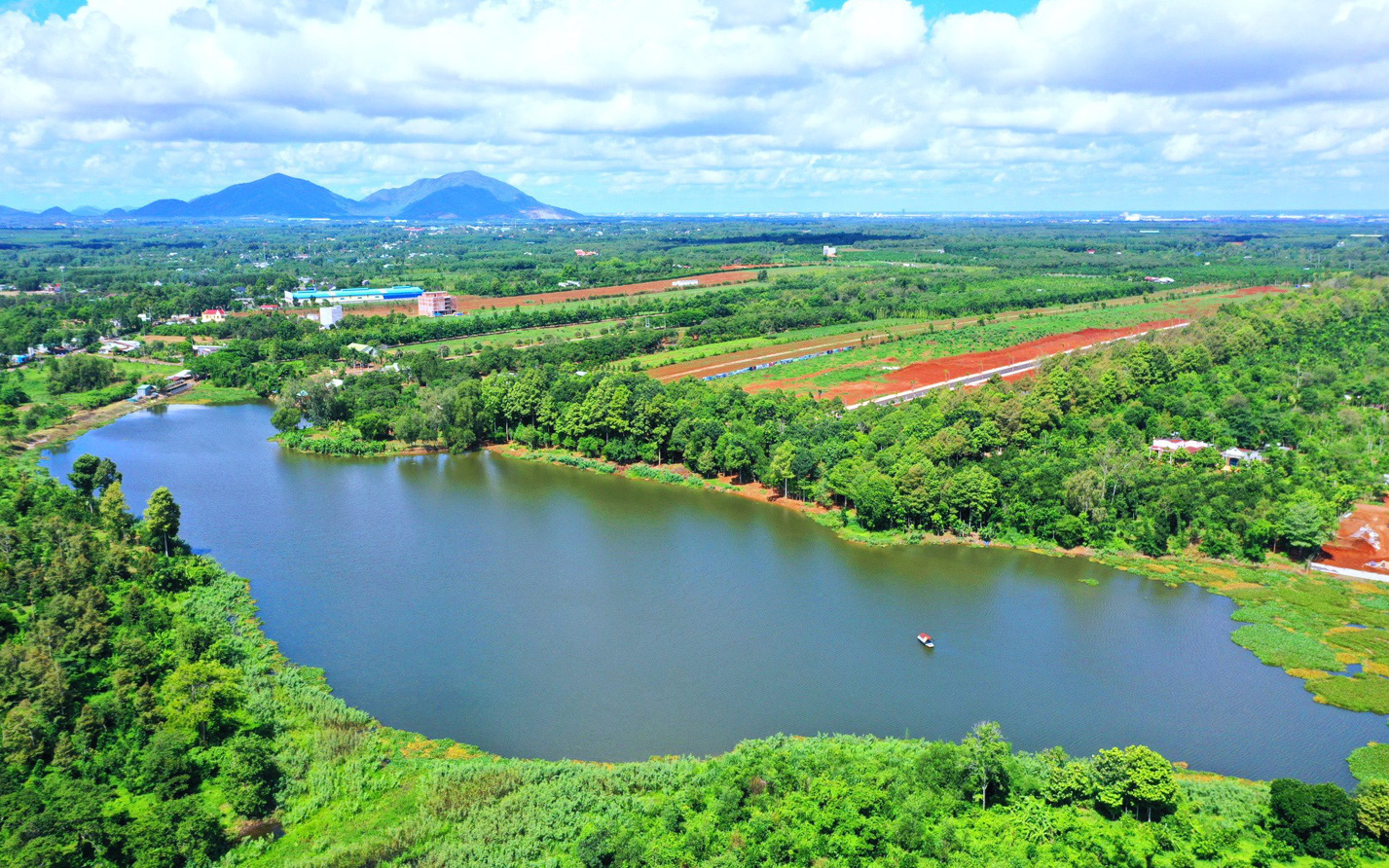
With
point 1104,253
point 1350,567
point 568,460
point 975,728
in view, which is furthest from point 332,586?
point 1104,253

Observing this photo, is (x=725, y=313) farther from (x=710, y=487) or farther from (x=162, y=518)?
(x=162, y=518)

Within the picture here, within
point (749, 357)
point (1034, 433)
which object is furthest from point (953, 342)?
point (1034, 433)

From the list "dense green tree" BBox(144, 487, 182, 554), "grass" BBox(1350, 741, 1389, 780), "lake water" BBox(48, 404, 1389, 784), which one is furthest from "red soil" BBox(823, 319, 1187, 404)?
"dense green tree" BBox(144, 487, 182, 554)

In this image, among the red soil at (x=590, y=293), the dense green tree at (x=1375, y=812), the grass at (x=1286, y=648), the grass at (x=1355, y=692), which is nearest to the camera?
the dense green tree at (x=1375, y=812)

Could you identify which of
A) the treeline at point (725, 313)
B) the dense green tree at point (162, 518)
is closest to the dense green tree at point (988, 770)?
the dense green tree at point (162, 518)

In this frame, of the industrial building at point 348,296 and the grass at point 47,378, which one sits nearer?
the grass at point 47,378

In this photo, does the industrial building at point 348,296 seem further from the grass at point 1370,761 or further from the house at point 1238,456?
the grass at point 1370,761
